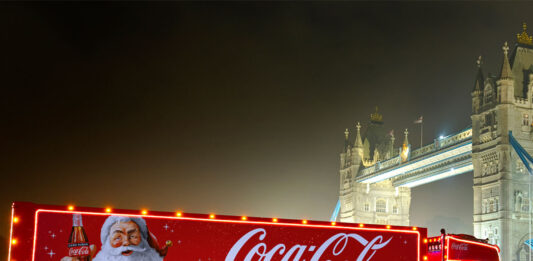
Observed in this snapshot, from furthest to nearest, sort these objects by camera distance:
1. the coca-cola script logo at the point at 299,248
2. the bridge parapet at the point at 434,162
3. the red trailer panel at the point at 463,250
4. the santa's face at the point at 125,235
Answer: the bridge parapet at the point at 434,162, the red trailer panel at the point at 463,250, the coca-cola script logo at the point at 299,248, the santa's face at the point at 125,235

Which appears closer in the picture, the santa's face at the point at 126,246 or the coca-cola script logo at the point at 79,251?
the coca-cola script logo at the point at 79,251

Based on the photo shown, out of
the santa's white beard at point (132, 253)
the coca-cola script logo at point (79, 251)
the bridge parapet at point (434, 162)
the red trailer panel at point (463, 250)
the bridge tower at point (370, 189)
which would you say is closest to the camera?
the coca-cola script logo at point (79, 251)

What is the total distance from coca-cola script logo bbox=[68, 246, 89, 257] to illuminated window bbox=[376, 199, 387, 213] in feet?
287

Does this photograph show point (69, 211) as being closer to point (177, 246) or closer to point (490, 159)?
point (177, 246)

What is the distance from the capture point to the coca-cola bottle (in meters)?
11.5

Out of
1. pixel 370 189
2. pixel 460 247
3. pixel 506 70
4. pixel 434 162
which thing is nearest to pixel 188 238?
pixel 460 247

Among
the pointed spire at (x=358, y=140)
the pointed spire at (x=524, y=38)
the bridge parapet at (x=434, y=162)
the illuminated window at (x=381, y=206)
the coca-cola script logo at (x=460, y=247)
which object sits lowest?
the coca-cola script logo at (x=460, y=247)

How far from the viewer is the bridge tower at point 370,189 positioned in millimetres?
95625

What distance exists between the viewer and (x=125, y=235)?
11.9 metres

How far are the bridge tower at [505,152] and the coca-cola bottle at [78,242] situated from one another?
4697 cm

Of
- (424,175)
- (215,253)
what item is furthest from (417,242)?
(424,175)

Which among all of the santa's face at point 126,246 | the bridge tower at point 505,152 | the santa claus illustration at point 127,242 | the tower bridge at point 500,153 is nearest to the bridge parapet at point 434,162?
the tower bridge at point 500,153

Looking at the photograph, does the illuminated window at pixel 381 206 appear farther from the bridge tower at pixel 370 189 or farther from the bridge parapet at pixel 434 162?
the bridge parapet at pixel 434 162

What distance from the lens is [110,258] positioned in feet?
38.3
